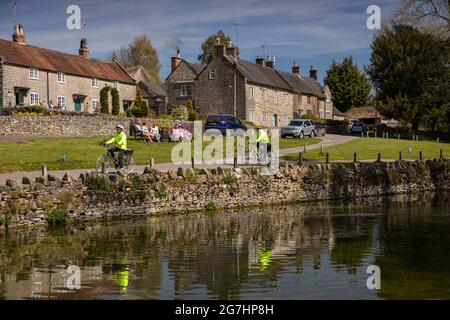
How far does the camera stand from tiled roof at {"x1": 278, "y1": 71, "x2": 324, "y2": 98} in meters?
82.7

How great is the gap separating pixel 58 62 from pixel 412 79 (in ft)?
124

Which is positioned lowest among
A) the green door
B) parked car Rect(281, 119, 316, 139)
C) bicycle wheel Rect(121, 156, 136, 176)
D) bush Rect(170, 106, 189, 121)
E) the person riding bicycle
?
bicycle wheel Rect(121, 156, 136, 176)

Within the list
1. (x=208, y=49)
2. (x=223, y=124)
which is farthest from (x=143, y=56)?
(x=223, y=124)

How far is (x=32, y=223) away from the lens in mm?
19781

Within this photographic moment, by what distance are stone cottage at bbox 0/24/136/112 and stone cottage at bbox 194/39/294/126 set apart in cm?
888

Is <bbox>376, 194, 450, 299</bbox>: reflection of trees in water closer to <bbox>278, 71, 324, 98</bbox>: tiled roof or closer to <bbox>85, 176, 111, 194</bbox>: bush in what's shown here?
<bbox>85, 176, 111, 194</bbox>: bush

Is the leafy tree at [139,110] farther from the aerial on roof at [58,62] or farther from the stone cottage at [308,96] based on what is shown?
the stone cottage at [308,96]

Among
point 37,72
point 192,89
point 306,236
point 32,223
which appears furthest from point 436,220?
point 192,89

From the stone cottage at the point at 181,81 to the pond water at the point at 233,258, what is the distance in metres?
54.0

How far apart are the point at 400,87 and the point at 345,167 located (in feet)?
126

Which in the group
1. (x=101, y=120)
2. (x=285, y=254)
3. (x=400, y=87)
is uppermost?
(x=400, y=87)

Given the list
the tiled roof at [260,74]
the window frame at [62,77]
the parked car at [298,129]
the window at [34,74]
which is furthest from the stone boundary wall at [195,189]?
the tiled roof at [260,74]

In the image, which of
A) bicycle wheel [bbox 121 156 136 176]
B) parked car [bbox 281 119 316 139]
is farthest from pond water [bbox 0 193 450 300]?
parked car [bbox 281 119 316 139]
